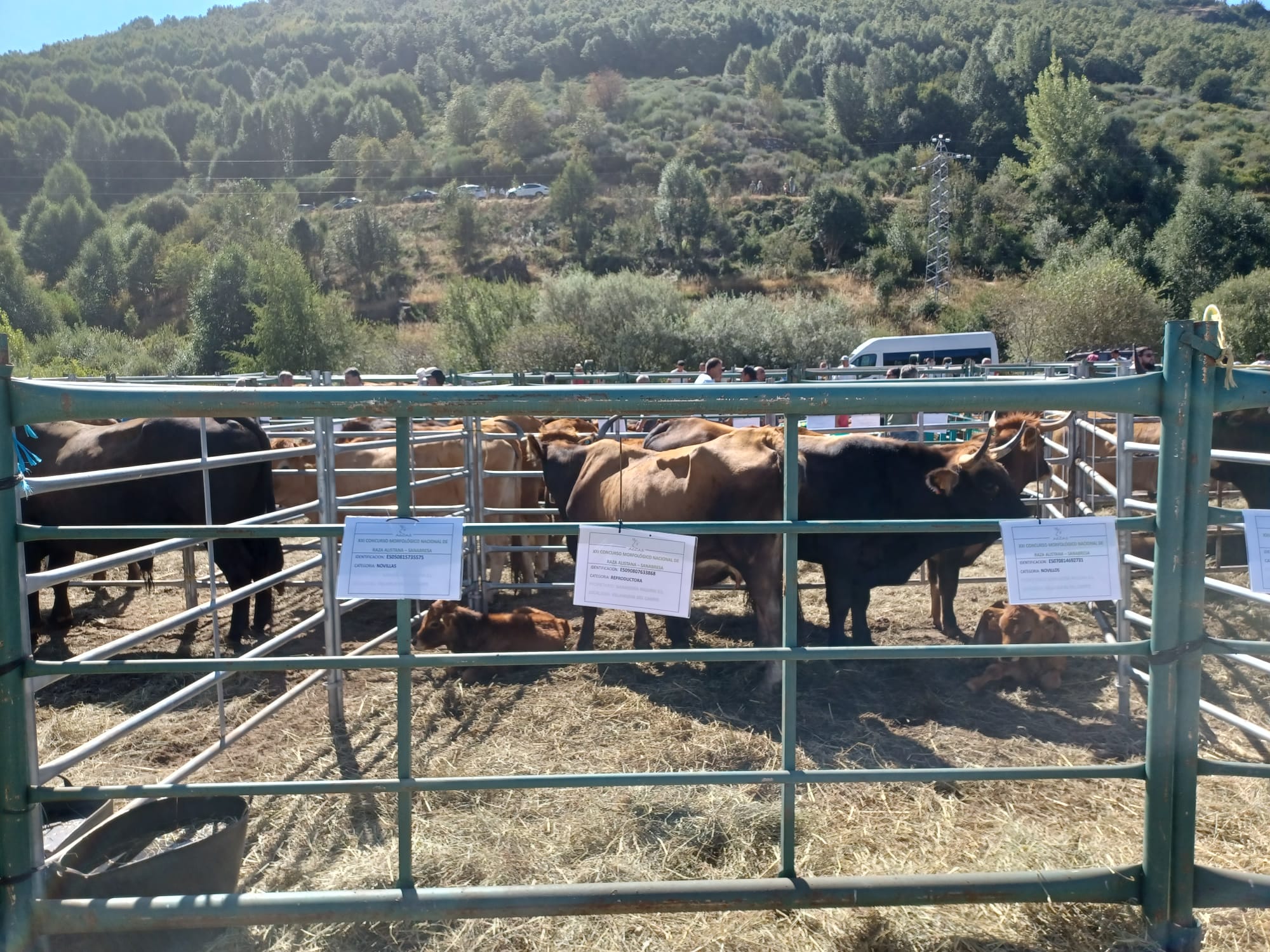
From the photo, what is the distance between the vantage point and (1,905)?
2422 millimetres

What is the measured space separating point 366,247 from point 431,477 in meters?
57.5

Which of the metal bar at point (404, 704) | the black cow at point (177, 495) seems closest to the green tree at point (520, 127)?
the black cow at point (177, 495)

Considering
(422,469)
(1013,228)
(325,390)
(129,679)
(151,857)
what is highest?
(1013,228)

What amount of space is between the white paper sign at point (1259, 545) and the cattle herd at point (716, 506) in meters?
2.92

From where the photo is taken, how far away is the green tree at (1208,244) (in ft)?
148

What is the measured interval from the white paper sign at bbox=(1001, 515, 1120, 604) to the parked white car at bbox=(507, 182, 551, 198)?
78.9 metres

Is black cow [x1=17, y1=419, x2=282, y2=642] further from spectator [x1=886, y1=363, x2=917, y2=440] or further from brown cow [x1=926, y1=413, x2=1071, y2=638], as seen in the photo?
spectator [x1=886, y1=363, x2=917, y2=440]

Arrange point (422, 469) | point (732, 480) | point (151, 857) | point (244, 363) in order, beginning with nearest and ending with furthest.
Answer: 1. point (151, 857)
2. point (732, 480)
3. point (422, 469)
4. point (244, 363)

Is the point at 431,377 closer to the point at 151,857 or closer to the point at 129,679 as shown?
the point at 129,679

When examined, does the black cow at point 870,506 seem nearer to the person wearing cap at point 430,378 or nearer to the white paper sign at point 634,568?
the white paper sign at point 634,568

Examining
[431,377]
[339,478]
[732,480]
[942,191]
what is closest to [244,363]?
[431,377]

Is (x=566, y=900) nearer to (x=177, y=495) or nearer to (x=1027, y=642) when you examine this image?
(x=1027, y=642)

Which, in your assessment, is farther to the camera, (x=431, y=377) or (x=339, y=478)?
(x=431, y=377)

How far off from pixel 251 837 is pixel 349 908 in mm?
1554
